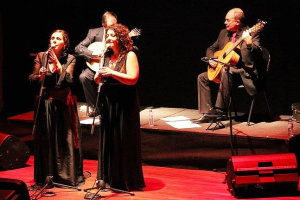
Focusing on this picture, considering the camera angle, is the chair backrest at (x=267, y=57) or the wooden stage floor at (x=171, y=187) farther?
the chair backrest at (x=267, y=57)

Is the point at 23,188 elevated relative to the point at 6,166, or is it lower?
elevated

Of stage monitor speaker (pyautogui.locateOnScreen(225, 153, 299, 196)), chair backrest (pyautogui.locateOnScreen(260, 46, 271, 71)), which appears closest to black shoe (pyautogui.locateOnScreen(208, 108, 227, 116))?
chair backrest (pyautogui.locateOnScreen(260, 46, 271, 71))

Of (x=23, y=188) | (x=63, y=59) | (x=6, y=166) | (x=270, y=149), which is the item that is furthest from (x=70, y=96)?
(x=23, y=188)

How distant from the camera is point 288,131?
604cm

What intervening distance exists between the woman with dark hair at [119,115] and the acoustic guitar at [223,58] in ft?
4.45

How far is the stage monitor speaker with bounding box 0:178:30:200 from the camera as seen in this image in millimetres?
2738

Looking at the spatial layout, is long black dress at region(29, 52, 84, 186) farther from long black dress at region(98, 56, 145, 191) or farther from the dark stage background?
the dark stage background

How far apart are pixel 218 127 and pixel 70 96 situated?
1801 millimetres

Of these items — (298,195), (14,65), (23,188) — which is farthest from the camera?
(14,65)

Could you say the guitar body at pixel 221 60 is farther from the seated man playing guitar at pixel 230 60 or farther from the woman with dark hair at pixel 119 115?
the woman with dark hair at pixel 119 115

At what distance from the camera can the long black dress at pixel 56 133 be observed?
5.59m

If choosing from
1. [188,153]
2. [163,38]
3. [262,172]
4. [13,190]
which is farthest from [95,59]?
[13,190]

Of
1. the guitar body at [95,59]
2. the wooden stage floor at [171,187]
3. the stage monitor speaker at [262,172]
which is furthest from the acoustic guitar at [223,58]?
the guitar body at [95,59]

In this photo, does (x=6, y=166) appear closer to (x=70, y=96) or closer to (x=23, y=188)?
(x=70, y=96)
